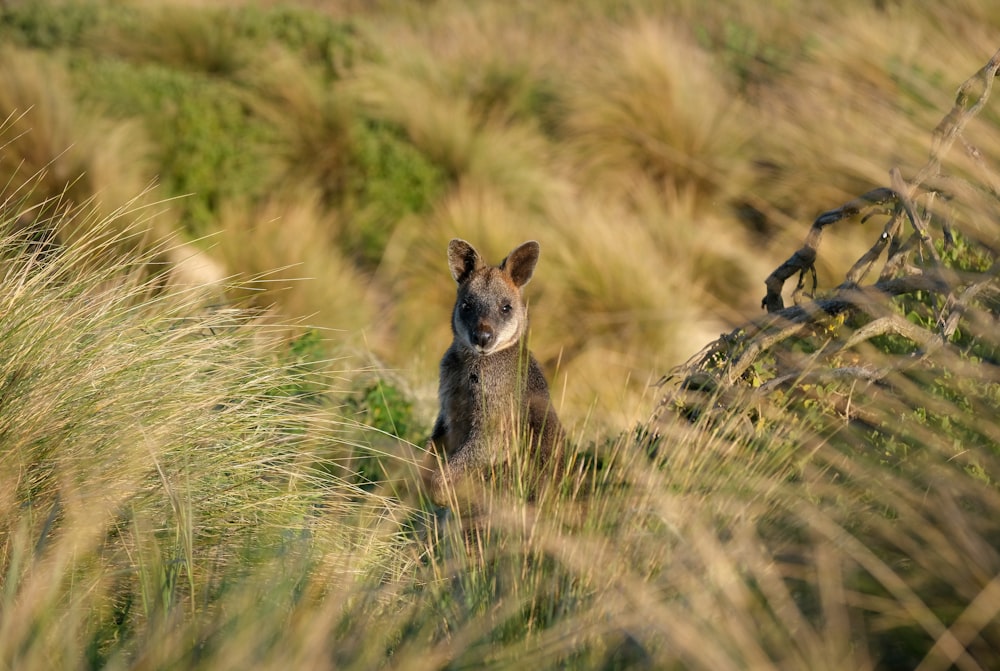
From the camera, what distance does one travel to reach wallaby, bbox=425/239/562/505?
451 cm

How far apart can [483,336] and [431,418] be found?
2703 mm

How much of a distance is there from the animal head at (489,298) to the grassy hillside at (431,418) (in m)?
0.49

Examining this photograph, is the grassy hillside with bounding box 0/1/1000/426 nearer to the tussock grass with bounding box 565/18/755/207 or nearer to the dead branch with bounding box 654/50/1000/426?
the tussock grass with bounding box 565/18/755/207

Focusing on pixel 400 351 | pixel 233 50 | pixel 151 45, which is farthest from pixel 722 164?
pixel 151 45

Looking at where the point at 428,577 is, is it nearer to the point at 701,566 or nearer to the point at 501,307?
the point at 701,566

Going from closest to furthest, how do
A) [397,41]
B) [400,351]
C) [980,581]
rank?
[980,581]
[400,351]
[397,41]

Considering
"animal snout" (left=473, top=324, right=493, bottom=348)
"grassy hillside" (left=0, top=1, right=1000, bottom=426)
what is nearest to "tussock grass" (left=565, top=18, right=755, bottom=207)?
"grassy hillside" (left=0, top=1, right=1000, bottom=426)

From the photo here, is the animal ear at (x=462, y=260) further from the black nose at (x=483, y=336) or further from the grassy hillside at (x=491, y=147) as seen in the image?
the grassy hillside at (x=491, y=147)

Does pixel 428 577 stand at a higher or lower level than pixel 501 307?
lower

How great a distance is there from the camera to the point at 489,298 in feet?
15.6

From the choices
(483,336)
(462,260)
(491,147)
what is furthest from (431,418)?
(491,147)

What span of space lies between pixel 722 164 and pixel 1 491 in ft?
28.7

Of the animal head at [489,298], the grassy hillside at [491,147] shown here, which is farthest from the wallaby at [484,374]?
the grassy hillside at [491,147]

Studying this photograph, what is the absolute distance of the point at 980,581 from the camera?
2.68m
